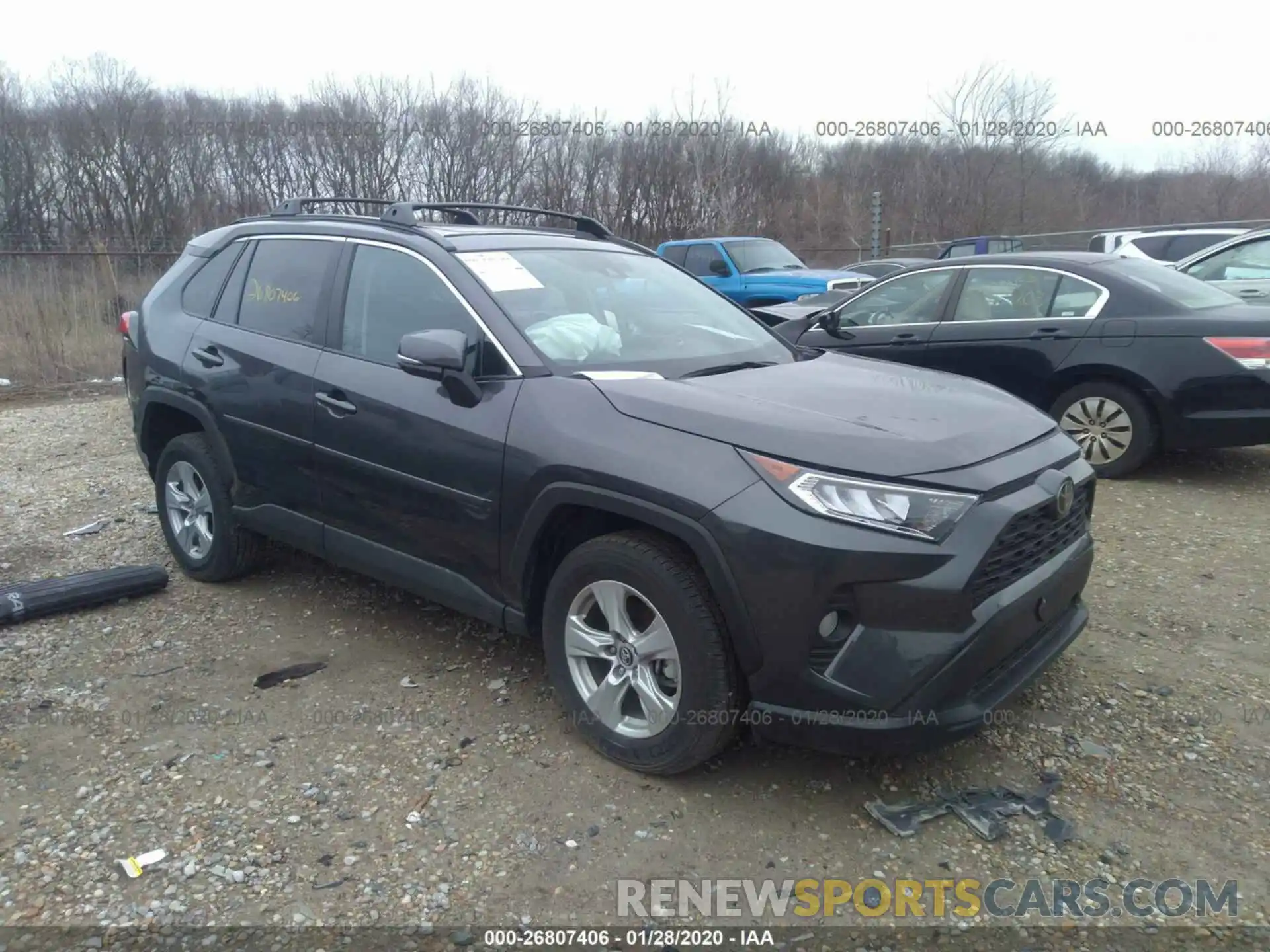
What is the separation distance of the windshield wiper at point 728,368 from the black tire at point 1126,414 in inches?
135

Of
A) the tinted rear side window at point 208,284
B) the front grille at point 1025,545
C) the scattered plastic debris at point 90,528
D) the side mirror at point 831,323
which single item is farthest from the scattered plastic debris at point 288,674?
the side mirror at point 831,323

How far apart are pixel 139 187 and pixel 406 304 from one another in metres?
26.3

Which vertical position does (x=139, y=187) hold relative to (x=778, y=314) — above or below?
above

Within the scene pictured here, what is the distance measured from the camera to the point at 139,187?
2572 centimetres

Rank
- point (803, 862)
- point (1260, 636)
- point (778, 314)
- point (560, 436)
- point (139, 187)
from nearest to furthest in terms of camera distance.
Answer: point (803, 862) → point (560, 436) → point (1260, 636) → point (778, 314) → point (139, 187)

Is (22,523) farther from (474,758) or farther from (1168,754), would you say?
(1168,754)

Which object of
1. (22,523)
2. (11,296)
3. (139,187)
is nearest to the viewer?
(22,523)

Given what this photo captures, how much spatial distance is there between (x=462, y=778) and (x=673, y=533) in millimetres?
1126

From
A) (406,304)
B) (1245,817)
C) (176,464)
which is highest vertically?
(406,304)

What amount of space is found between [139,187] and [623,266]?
26295 millimetres

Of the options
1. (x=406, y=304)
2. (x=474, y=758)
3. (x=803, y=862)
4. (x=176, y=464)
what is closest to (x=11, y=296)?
(x=176, y=464)

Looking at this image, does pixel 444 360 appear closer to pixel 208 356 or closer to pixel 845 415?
pixel 845 415

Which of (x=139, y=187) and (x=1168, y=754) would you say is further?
(x=139, y=187)

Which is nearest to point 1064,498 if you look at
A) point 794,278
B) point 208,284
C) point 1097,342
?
point 1097,342
